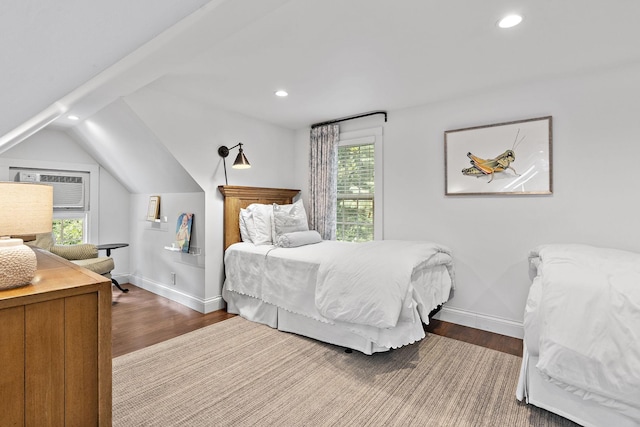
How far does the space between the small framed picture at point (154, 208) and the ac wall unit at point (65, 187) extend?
94 centimetres

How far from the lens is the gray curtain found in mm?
4062

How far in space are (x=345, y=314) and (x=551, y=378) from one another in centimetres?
124

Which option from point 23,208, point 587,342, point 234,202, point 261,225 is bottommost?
point 587,342

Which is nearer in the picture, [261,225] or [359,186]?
[261,225]

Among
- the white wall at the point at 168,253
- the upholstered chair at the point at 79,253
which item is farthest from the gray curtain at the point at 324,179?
the upholstered chair at the point at 79,253

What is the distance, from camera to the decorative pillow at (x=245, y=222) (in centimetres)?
364

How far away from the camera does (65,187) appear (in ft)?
13.6

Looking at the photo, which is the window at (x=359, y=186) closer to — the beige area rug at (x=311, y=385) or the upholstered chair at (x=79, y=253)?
the beige area rug at (x=311, y=385)

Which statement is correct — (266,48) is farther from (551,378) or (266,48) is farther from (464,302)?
(464,302)

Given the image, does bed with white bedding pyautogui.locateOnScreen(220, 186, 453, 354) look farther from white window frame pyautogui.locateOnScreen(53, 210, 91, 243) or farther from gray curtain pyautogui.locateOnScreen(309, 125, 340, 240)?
white window frame pyautogui.locateOnScreen(53, 210, 91, 243)

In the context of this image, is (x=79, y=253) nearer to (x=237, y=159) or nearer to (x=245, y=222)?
(x=245, y=222)

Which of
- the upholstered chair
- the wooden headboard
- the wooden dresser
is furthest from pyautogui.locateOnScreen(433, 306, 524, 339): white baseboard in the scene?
the upholstered chair

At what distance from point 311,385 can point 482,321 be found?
1932 millimetres

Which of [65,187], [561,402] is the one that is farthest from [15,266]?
[65,187]
